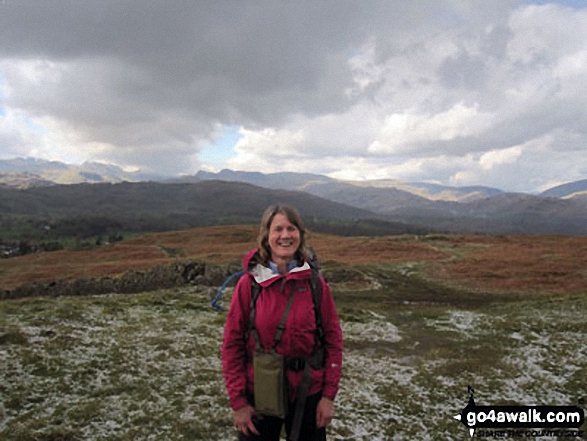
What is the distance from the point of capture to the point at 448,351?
1557 centimetres

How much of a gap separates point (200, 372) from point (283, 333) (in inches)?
357

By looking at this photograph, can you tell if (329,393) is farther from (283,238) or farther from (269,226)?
(269,226)

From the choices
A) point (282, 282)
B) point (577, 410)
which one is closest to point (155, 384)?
point (282, 282)

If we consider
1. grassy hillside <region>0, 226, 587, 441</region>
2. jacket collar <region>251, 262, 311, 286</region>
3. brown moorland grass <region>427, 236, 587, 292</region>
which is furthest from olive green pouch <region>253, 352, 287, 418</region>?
brown moorland grass <region>427, 236, 587, 292</region>

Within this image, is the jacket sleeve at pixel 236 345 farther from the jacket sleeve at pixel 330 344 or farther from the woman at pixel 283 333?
the jacket sleeve at pixel 330 344

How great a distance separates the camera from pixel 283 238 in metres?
4.73

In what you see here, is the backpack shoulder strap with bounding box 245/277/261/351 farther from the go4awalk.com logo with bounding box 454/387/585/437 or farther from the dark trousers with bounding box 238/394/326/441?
the go4awalk.com logo with bounding box 454/387/585/437

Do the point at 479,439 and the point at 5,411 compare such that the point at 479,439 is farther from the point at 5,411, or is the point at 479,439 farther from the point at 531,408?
the point at 5,411

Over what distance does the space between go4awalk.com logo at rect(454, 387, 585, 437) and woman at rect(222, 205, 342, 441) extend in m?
6.99

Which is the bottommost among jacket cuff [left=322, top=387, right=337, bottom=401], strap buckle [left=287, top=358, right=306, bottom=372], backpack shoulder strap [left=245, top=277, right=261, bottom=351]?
jacket cuff [left=322, top=387, right=337, bottom=401]

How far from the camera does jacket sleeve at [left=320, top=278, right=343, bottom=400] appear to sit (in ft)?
15.7

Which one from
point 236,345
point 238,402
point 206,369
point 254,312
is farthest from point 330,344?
point 206,369

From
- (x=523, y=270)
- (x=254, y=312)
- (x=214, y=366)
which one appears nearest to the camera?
(x=254, y=312)

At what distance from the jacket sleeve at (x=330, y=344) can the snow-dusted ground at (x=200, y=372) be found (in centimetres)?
512
